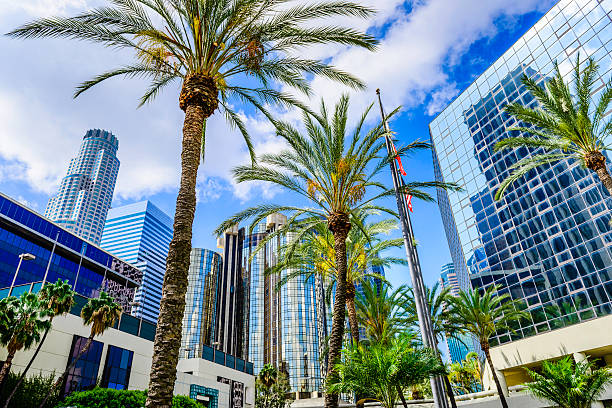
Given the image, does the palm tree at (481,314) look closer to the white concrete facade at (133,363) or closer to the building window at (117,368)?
the white concrete facade at (133,363)

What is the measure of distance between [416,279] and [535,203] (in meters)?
39.0

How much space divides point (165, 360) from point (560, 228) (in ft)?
146

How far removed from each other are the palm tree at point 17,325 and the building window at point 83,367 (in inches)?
205

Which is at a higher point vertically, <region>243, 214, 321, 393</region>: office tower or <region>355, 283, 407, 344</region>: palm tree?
<region>243, 214, 321, 393</region>: office tower

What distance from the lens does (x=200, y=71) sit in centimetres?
1120

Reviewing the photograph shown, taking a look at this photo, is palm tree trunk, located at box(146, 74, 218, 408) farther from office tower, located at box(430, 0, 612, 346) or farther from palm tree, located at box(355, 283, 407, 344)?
office tower, located at box(430, 0, 612, 346)

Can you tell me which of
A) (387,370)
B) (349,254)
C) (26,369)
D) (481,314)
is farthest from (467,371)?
(26,369)

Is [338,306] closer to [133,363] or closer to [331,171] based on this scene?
[331,171]

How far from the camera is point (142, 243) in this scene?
186 m

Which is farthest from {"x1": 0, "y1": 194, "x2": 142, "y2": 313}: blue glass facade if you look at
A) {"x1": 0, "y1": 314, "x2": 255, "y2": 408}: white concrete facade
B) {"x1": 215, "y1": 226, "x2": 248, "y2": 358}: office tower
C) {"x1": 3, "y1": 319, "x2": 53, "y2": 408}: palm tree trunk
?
{"x1": 215, "y1": 226, "x2": 248, "y2": 358}: office tower

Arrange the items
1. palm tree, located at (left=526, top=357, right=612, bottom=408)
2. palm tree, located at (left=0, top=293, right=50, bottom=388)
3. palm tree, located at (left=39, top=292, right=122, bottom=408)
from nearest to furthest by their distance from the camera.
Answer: palm tree, located at (left=526, top=357, right=612, bottom=408) < palm tree, located at (left=0, top=293, right=50, bottom=388) < palm tree, located at (left=39, top=292, right=122, bottom=408)

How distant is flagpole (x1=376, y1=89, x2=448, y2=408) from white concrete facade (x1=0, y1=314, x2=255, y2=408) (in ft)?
76.5

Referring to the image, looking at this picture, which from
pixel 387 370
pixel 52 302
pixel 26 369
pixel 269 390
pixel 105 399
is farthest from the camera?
pixel 269 390

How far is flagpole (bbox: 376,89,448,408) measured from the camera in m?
11.1
